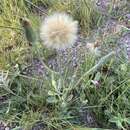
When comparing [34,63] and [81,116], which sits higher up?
[34,63]

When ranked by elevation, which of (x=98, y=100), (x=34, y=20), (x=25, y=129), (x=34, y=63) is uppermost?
(x=34, y=20)

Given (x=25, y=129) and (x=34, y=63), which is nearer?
(x=25, y=129)

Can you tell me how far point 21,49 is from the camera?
1664mm

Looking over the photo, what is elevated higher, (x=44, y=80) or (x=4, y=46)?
(x=4, y=46)

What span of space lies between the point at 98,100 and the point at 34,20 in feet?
1.80

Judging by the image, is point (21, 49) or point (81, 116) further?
point (21, 49)

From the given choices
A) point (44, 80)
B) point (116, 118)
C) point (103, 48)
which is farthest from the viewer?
point (103, 48)

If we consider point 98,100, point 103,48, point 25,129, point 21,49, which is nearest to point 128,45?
point 103,48

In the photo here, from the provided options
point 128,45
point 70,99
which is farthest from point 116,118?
point 128,45

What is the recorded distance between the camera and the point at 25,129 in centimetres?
142

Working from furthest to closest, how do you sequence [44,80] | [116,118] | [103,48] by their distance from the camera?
[103,48] → [44,80] → [116,118]

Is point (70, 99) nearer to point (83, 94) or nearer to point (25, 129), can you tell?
point (83, 94)

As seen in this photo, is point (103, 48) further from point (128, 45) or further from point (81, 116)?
point (81, 116)

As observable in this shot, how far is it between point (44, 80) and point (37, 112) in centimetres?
13
